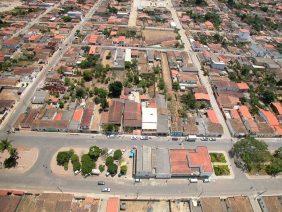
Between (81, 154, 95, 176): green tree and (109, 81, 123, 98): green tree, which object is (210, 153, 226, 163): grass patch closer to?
(81, 154, 95, 176): green tree

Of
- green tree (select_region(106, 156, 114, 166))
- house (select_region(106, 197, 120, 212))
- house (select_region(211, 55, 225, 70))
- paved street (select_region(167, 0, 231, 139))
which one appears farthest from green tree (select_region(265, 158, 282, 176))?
house (select_region(211, 55, 225, 70))

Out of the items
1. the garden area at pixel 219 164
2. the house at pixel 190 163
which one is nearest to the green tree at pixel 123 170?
the house at pixel 190 163

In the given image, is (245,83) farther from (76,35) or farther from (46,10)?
(46,10)

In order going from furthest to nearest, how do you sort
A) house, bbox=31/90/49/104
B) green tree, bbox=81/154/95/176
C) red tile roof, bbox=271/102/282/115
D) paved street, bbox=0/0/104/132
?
red tile roof, bbox=271/102/282/115 < house, bbox=31/90/49/104 < paved street, bbox=0/0/104/132 < green tree, bbox=81/154/95/176

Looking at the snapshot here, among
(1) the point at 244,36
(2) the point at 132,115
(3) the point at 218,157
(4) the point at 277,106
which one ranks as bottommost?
(3) the point at 218,157

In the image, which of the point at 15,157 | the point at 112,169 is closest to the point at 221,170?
the point at 112,169

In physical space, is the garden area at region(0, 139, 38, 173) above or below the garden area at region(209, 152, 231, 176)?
above

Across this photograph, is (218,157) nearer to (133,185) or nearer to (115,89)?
(133,185)

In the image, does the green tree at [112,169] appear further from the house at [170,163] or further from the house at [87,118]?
the house at [87,118]
